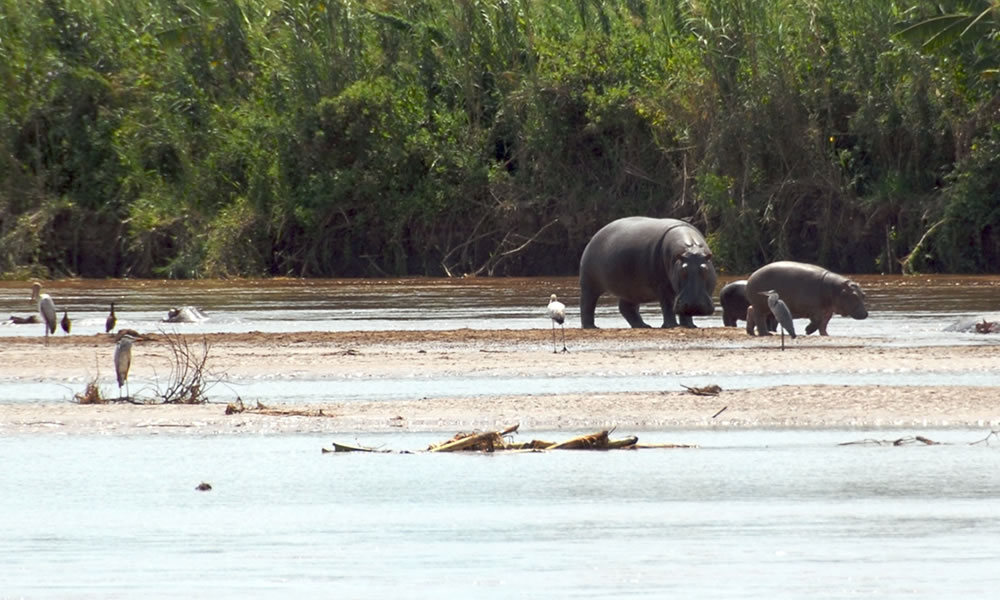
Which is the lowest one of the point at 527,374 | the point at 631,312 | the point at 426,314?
the point at 527,374

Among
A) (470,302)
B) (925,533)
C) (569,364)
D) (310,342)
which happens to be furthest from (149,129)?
(925,533)

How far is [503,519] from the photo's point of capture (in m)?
9.39

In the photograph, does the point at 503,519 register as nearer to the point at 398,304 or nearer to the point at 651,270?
the point at 651,270

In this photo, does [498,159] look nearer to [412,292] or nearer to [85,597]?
[412,292]

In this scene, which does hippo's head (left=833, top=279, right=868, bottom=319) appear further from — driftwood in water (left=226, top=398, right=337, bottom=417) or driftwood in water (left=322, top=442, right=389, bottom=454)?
driftwood in water (left=322, top=442, right=389, bottom=454)

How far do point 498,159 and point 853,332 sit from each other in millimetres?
19882

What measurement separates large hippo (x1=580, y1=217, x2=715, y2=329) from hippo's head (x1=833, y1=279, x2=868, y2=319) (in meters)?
1.42

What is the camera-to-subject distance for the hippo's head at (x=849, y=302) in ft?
70.3

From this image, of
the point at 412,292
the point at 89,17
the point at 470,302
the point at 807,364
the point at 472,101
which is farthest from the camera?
the point at 89,17

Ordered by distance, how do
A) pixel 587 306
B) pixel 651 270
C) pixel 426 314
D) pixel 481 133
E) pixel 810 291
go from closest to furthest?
pixel 810 291
pixel 651 270
pixel 587 306
pixel 426 314
pixel 481 133

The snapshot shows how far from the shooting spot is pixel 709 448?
1159 cm

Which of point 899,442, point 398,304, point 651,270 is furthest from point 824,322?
point 899,442

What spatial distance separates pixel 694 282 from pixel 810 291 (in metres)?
1.42

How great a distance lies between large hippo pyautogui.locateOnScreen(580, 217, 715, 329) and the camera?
821 inches
